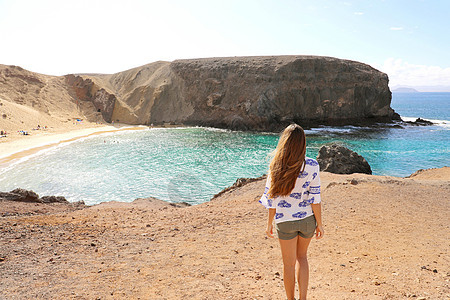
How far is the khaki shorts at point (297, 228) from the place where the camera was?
10.0 feet

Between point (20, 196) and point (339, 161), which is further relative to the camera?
point (339, 161)

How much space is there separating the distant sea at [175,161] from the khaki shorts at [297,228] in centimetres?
1245

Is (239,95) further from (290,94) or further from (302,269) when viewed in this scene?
(302,269)

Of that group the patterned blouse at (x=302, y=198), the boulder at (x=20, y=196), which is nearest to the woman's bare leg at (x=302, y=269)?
the patterned blouse at (x=302, y=198)

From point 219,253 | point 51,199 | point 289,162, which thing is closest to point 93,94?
point 51,199

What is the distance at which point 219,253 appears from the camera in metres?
5.52

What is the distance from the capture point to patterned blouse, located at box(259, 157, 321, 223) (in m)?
3.07

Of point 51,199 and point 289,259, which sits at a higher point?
point 289,259

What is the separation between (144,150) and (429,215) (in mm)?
25142

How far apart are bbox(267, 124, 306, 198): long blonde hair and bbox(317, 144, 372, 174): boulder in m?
13.0

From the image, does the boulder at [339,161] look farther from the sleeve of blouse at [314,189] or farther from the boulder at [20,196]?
the boulder at [20,196]

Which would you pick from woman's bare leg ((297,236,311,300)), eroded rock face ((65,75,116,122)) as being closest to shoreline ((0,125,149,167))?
eroded rock face ((65,75,116,122))

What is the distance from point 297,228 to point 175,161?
876 inches

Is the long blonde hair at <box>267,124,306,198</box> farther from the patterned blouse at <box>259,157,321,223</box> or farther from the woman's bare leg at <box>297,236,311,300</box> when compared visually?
the woman's bare leg at <box>297,236,311,300</box>
